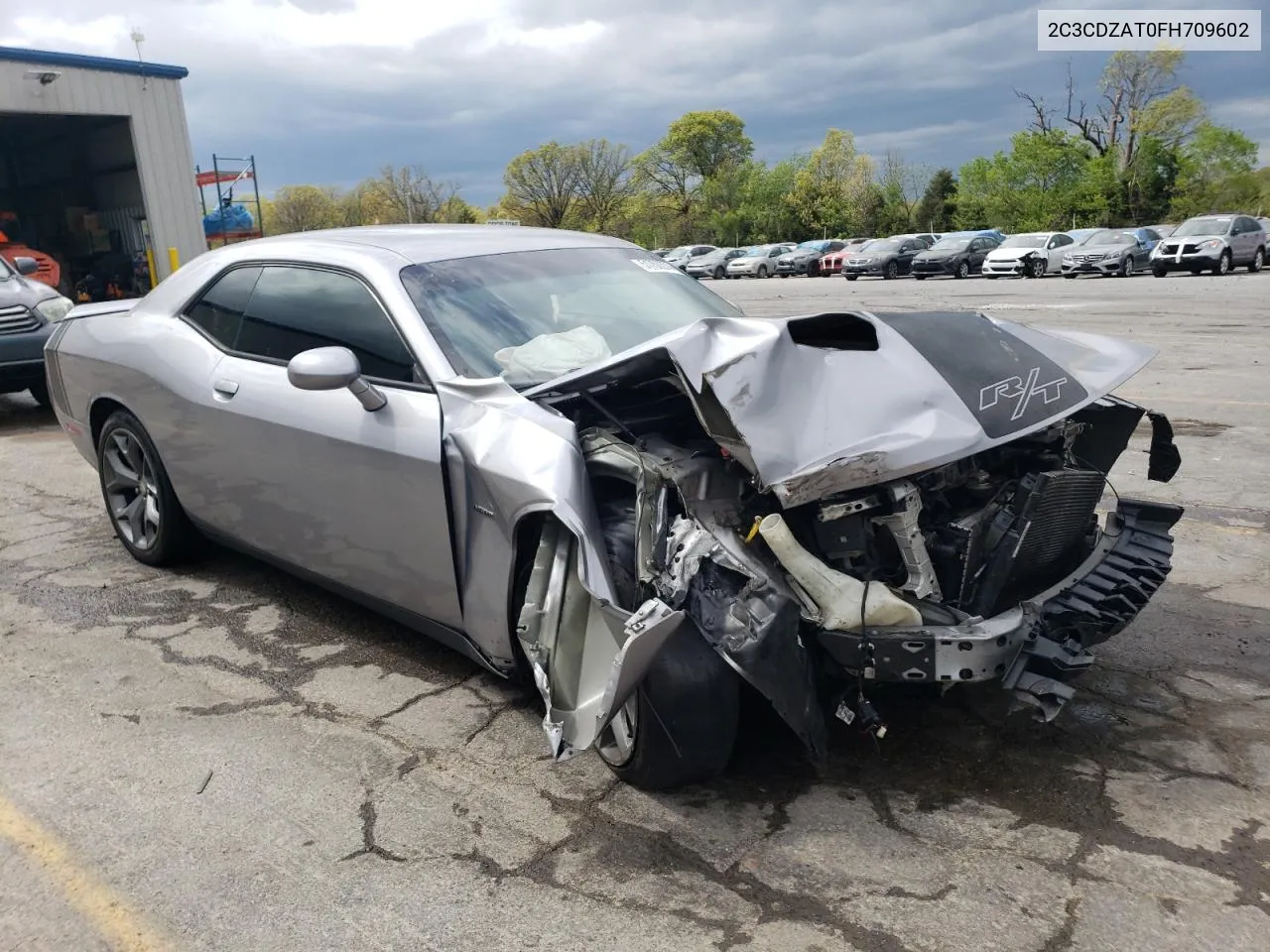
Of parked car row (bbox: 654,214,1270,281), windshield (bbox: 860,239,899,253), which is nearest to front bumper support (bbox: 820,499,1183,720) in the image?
parked car row (bbox: 654,214,1270,281)

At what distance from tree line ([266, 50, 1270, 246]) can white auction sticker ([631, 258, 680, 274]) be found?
179ft

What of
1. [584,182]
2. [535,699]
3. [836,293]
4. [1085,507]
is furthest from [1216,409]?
[584,182]

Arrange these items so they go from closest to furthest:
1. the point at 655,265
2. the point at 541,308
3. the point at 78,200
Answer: the point at 541,308 < the point at 655,265 < the point at 78,200

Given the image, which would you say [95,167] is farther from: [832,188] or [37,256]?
[832,188]

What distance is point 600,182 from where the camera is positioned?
74.9 m

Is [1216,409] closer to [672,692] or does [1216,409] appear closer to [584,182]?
[672,692]

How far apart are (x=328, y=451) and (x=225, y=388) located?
2.72ft

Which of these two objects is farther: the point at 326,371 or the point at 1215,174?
the point at 1215,174

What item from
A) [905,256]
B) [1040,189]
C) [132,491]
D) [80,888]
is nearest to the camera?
[80,888]

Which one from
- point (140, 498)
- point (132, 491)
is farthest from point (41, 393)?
point (140, 498)

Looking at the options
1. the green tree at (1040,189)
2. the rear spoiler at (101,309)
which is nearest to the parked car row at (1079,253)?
the green tree at (1040,189)

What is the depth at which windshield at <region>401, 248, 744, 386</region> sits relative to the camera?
3.41 meters

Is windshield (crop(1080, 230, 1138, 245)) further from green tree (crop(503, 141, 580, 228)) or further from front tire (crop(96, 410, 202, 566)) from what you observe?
green tree (crop(503, 141, 580, 228))

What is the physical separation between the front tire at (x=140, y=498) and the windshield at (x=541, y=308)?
1.82 meters
